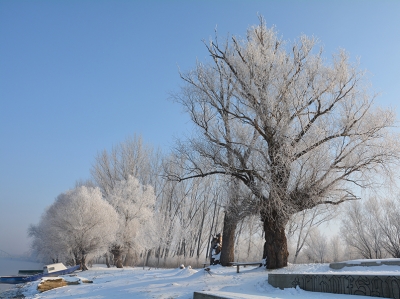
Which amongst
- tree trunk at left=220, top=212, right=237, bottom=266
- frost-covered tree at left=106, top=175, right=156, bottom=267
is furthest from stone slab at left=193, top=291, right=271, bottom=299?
frost-covered tree at left=106, top=175, right=156, bottom=267

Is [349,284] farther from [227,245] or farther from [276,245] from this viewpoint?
[227,245]

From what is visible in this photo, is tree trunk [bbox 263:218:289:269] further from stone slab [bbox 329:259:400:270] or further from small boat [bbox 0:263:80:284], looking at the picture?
small boat [bbox 0:263:80:284]

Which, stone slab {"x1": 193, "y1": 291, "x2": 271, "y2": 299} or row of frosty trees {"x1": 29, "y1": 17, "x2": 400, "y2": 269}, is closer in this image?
stone slab {"x1": 193, "y1": 291, "x2": 271, "y2": 299}

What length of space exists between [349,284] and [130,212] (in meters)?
31.1

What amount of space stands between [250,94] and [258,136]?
1.77 m

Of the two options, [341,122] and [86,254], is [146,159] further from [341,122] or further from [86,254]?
[341,122]

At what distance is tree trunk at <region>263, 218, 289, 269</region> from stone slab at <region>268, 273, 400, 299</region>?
14.1ft

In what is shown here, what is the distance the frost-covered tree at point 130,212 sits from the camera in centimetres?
3459

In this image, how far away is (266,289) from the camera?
9312 mm

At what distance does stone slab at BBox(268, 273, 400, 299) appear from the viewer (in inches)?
255

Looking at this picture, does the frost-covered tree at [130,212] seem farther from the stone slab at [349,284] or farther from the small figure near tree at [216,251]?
the stone slab at [349,284]

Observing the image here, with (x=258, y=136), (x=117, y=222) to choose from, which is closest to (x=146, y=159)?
(x=117, y=222)

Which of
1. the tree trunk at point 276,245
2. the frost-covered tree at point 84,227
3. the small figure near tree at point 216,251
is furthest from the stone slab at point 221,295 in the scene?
the frost-covered tree at point 84,227

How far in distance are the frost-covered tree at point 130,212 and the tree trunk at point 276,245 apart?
22.2 meters
